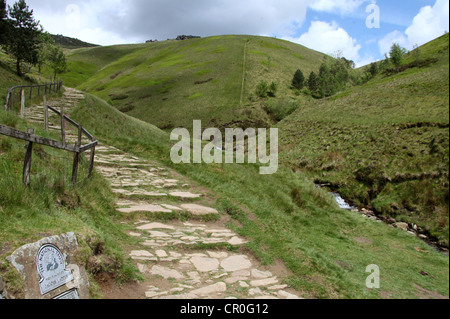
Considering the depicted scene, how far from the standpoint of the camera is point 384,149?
17125 mm

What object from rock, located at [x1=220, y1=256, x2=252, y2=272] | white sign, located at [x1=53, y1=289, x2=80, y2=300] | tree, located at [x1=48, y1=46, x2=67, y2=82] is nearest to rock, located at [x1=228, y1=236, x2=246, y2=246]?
rock, located at [x1=220, y1=256, x2=252, y2=272]

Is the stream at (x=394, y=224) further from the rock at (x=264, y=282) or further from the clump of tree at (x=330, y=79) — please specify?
the clump of tree at (x=330, y=79)

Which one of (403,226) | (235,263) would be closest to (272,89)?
(403,226)

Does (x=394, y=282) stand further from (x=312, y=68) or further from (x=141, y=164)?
(x=312, y=68)

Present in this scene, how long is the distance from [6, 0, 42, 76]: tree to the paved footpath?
30.5 metres

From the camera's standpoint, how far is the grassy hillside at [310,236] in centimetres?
639

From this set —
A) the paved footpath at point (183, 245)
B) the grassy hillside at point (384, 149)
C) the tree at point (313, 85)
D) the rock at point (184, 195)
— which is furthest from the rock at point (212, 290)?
the tree at point (313, 85)

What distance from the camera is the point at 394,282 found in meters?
7.41

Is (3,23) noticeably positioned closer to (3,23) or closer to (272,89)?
(3,23)

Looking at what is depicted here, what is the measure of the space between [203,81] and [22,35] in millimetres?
46008

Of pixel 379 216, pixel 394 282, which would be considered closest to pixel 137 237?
pixel 394 282

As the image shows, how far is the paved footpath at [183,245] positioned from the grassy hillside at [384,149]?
348cm

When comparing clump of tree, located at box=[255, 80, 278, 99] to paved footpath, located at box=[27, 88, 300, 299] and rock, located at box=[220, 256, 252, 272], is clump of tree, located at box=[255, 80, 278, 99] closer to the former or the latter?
paved footpath, located at box=[27, 88, 300, 299]
